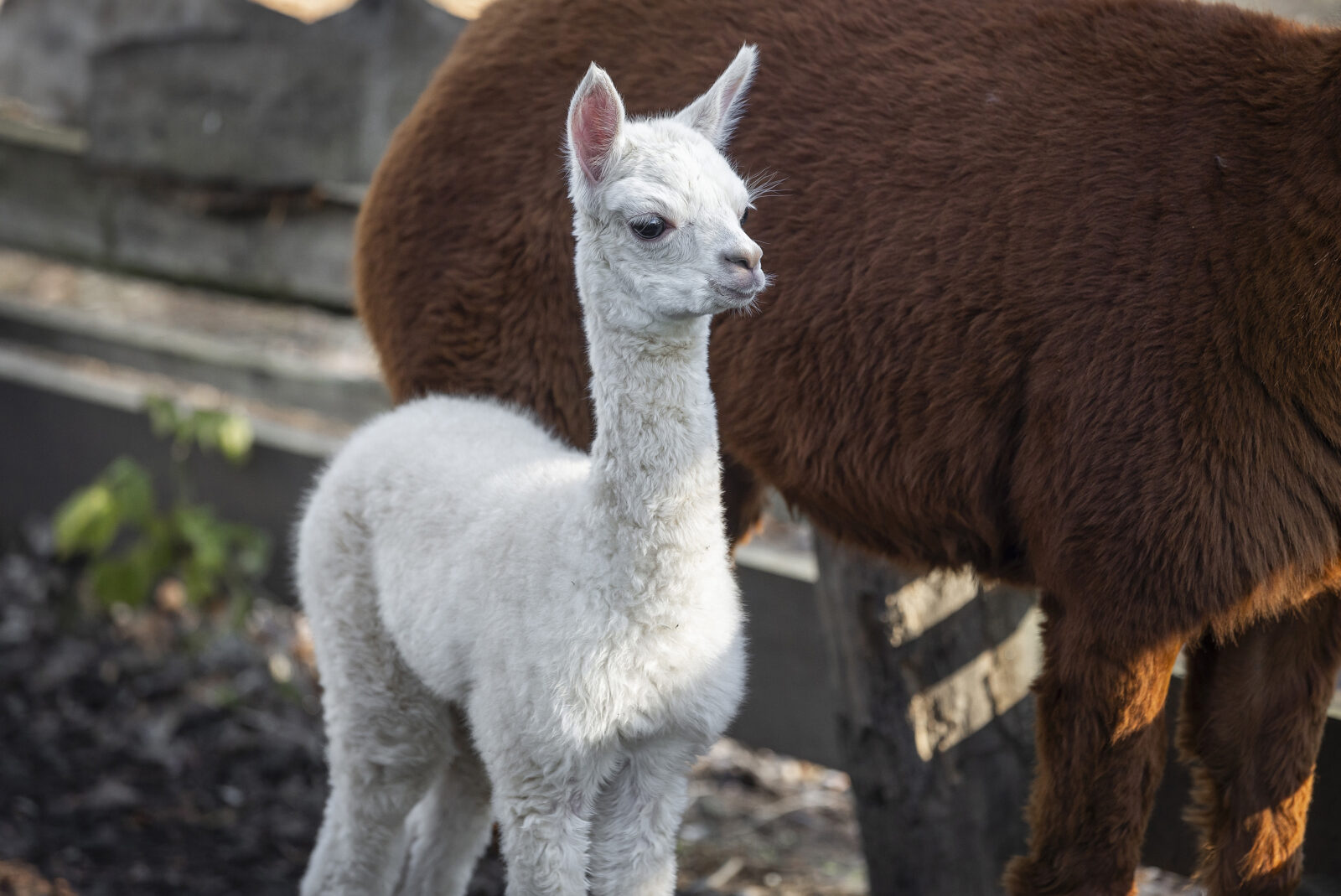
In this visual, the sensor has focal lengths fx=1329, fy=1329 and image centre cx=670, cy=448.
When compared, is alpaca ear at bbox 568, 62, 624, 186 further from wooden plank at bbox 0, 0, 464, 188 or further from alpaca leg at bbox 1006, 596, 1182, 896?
wooden plank at bbox 0, 0, 464, 188

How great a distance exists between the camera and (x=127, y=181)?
5.02 metres

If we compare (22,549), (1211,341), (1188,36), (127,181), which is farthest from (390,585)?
(22,549)

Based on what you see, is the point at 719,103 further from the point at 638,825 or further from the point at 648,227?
the point at 638,825

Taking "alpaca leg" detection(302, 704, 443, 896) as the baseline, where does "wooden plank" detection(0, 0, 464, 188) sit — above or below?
above

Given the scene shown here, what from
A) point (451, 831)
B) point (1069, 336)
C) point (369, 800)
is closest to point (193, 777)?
point (451, 831)

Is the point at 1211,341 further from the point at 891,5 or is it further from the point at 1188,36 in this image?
the point at 891,5

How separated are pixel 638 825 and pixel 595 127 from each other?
1.24 metres

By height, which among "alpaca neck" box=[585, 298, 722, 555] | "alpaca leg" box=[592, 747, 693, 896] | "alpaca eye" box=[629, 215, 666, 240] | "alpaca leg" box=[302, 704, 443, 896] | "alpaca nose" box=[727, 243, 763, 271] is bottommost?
"alpaca leg" box=[302, 704, 443, 896]

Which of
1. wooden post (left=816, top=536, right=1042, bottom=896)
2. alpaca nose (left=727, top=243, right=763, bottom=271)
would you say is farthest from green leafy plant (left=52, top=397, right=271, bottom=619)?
alpaca nose (left=727, top=243, right=763, bottom=271)

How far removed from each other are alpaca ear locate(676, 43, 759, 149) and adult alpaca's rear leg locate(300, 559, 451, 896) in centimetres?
115

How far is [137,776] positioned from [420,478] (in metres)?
2.11

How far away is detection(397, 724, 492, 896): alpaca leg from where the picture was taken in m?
2.99

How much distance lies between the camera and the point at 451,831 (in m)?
3.00

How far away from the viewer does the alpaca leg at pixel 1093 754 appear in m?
2.44
